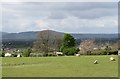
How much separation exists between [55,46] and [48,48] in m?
1.57

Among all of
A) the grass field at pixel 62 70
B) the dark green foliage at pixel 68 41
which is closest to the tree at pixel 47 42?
the dark green foliage at pixel 68 41

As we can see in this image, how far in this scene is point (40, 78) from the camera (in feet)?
35.2

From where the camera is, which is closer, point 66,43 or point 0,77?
Result: point 0,77

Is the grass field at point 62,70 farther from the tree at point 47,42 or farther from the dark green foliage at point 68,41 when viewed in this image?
the tree at point 47,42

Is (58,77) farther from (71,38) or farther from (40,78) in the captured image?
(71,38)

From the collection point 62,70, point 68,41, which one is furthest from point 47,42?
point 62,70

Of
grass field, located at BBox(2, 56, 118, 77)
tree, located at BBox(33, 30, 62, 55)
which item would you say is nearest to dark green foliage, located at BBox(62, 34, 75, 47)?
tree, located at BBox(33, 30, 62, 55)

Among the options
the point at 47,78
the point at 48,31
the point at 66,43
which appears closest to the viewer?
the point at 47,78

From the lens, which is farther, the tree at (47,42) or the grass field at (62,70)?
the tree at (47,42)

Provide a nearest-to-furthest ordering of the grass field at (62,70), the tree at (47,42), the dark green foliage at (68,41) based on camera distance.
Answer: the grass field at (62,70)
the dark green foliage at (68,41)
the tree at (47,42)

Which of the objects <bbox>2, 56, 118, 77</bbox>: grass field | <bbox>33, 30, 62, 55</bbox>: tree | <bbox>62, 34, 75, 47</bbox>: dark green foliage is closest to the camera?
<bbox>2, 56, 118, 77</bbox>: grass field

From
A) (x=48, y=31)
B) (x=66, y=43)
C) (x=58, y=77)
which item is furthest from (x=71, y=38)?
(x=58, y=77)

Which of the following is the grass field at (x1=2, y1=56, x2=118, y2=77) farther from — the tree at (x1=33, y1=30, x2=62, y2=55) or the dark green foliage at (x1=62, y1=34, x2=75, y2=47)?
the tree at (x1=33, y1=30, x2=62, y2=55)

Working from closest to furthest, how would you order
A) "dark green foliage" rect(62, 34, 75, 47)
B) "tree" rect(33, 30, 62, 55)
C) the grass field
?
1. the grass field
2. "dark green foliage" rect(62, 34, 75, 47)
3. "tree" rect(33, 30, 62, 55)
